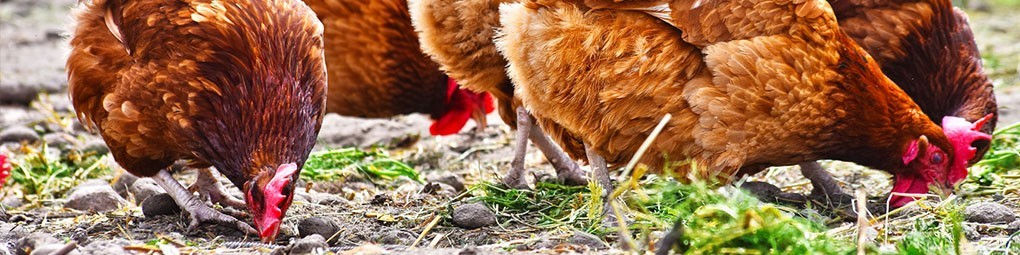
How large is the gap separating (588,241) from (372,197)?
Answer: 143 cm

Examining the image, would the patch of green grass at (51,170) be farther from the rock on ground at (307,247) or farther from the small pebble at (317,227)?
the rock on ground at (307,247)

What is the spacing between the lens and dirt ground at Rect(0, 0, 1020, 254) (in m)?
3.58

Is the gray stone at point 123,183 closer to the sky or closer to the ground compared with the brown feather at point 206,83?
closer to the ground

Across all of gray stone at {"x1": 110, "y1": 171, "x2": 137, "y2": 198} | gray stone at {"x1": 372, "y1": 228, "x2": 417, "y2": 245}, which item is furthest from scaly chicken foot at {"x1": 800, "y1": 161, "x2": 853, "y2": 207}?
gray stone at {"x1": 110, "y1": 171, "x2": 137, "y2": 198}

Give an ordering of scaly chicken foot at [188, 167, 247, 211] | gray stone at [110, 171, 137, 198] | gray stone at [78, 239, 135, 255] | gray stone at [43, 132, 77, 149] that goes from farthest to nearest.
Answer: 1. gray stone at [43, 132, 77, 149]
2. gray stone at [110, 171, 137, 198]
3. scaly chicken foot at [188, 167, 247, 211]
4. gray stone at [78, 239, 135, 255]

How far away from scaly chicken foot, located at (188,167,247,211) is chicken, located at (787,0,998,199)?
2207mm

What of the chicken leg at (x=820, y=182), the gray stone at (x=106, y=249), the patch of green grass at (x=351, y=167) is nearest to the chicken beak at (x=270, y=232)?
the gray stone at (x=106, y=249)

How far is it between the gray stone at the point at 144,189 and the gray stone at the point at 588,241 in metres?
1.87

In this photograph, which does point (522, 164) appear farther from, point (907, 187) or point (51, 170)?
point (51, 170)

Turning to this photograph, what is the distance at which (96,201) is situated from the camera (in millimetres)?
4395

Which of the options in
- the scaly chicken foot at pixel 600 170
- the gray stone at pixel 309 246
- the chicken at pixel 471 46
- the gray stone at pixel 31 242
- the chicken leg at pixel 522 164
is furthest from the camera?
the chicken leg at pixel 522 164

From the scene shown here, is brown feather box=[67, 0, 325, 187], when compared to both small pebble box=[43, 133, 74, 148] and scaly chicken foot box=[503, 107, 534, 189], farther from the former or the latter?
small pebble box=[43, 133, 74, 148]

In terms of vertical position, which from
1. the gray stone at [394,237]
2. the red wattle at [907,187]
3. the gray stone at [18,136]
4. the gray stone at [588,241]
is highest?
the gray stone at [588,241]

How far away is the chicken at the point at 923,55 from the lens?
4.46 metres
